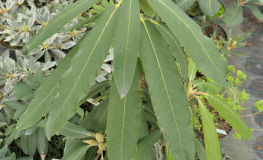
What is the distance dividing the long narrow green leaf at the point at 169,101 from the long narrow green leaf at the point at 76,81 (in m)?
0.16

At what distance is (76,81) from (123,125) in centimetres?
23

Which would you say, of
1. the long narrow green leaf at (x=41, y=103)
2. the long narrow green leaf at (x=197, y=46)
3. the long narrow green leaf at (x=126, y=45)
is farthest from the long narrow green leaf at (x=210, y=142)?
the long narrow green leaf at (x=41, y=103)

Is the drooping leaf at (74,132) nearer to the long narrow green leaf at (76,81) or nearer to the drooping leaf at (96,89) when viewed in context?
the drooping leaf at (96,89)

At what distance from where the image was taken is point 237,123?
2.74 feet

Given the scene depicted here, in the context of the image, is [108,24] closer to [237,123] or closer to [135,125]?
[135,125]

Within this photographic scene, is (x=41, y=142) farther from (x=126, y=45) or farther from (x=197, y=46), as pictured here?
(x=197, y=46)

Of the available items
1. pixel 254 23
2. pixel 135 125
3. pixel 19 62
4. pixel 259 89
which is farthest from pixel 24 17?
pixel 254 23

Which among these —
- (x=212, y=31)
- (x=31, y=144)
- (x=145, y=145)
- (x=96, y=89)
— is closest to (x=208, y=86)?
(x=145, y=145)

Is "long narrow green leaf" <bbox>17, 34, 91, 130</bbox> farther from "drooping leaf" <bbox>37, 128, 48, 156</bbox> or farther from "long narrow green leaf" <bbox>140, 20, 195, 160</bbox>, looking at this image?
"drooping leaf" <bbox>37, 128, 48, 156</bbox>

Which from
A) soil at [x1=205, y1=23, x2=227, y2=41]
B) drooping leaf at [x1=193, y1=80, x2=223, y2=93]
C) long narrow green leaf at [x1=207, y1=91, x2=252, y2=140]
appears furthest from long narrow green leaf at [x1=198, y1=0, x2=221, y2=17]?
long narrow green leaf at [x1=207, y1=91, x2=252, y2=140]

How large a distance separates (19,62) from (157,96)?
3.83ft

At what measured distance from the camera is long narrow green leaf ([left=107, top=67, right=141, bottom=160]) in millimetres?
657

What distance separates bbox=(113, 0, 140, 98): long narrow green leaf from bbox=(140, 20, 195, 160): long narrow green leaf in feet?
0.31

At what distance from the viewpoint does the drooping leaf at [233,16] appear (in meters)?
1.75
